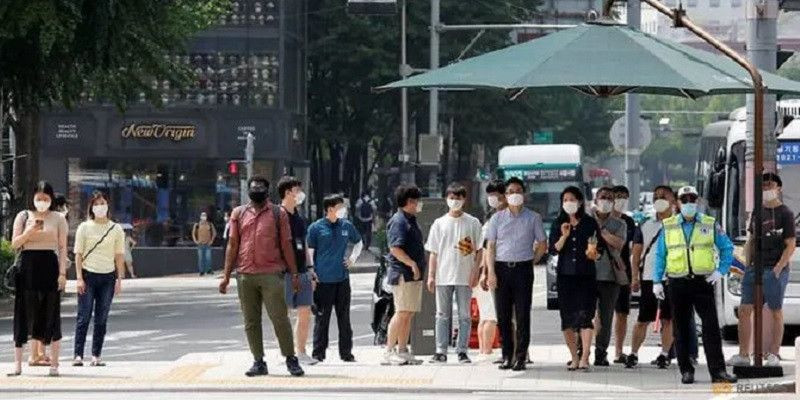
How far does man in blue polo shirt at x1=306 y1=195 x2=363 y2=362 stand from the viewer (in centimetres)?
2347

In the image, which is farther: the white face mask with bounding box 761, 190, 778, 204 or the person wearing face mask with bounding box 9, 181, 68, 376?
the white face mask with bounding box 761, 190, 778, 204

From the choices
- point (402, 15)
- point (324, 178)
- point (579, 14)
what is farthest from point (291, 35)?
point (579, 14)

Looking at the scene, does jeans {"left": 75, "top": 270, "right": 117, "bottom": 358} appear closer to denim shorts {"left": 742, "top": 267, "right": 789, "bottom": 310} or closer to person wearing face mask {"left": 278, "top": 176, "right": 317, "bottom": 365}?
person wearing face mask {"left": 278, "top": 176, "right": 317, "bottom": 365}

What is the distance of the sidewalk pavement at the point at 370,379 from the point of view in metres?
20.9

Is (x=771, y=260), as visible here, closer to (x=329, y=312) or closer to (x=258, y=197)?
A: (x=329, y=312)

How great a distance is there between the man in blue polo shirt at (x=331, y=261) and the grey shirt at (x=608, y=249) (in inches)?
94.8

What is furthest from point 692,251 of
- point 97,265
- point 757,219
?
point 97,265

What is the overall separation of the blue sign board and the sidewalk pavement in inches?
239

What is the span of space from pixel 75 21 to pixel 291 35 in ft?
109

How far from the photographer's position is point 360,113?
73.7 m

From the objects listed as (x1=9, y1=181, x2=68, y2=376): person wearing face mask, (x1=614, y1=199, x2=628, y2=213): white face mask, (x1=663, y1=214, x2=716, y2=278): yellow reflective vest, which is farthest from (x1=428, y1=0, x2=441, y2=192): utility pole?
(x1=663, y1=214, x2=716, y2=278): yellow reflective vest

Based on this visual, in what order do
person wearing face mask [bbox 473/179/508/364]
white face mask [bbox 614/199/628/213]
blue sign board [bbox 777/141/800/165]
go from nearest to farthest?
person wearing face mask [bbox 473/179/508/364]
white face mask [bbox 614/199/628/213]
blue sign board [bbox 777/141/800/165]

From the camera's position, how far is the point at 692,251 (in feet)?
70.1

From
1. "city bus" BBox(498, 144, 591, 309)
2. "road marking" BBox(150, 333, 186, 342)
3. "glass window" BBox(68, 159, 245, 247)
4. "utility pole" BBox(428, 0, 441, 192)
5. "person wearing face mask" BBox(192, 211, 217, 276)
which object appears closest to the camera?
"road marking" BBox(150, 333, 186, 342)
